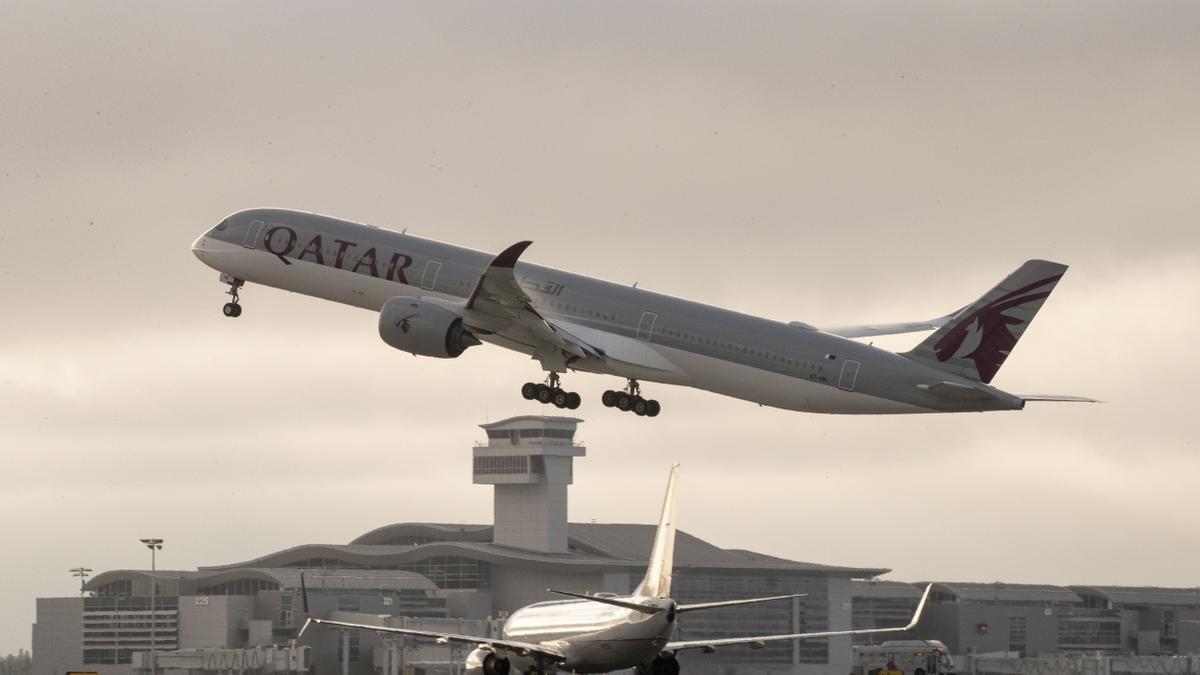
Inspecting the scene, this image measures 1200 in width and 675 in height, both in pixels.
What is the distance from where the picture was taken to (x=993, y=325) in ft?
263

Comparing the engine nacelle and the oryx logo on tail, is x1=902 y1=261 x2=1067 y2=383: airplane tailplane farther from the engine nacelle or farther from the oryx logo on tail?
the engine nacelle

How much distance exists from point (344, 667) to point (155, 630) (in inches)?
1424

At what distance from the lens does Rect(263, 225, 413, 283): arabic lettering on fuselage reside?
88.9 m

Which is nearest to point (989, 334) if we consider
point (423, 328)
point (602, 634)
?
point (602, 634)

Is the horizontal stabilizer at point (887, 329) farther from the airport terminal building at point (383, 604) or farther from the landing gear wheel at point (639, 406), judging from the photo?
the airport terminal building at point (383, 604)

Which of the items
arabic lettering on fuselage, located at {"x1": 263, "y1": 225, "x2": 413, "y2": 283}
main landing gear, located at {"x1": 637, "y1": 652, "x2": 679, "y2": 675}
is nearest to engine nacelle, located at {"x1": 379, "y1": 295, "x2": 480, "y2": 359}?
arabic lettering on fuselage, located at {"x1": 263, "y1": 225, "x2": 413, "y2": 283}

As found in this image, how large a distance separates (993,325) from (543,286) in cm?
1760

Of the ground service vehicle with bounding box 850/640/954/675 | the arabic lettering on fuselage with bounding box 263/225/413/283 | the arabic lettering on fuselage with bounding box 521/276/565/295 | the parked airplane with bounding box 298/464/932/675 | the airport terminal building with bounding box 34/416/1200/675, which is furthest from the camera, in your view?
the airport terminal building with bounding box 34/416/1200/675

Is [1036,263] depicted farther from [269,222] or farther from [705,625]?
[705,625]

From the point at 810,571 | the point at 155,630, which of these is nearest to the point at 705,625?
the point at 810,571

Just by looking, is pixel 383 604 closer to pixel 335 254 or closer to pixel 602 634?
pixel 335 254

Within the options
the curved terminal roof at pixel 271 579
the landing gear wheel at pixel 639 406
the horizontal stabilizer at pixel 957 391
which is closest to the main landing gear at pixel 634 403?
the landing gear wheel at pixel 639 406

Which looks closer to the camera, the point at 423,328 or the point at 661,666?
the point at 661,666

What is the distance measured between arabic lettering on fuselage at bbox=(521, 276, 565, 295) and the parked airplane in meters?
8.68
